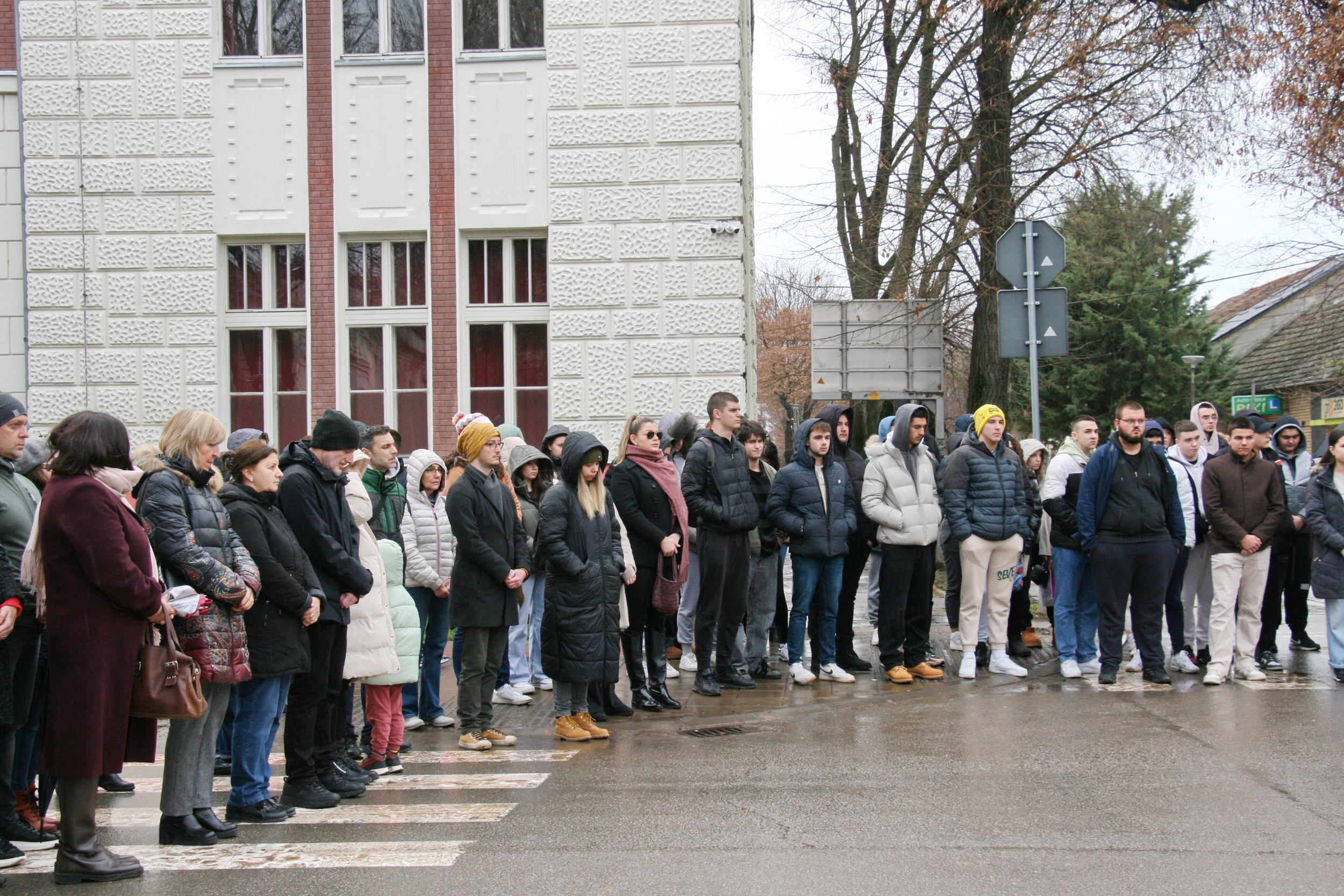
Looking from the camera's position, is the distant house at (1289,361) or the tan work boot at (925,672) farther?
the distant house at (1289,361)

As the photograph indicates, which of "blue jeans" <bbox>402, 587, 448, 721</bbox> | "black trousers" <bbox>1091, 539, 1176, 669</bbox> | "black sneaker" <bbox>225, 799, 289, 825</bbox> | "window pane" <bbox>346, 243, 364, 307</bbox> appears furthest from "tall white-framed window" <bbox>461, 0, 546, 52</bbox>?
"black sneaker" <bbox>225, 799, 289, 825</bbox>

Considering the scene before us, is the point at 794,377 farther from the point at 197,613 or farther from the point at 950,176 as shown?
the point at 197,613

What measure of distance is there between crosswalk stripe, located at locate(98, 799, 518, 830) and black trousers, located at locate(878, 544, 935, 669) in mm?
4593

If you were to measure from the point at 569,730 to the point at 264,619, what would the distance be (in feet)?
7.94

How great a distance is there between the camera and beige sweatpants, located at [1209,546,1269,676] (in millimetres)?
9414

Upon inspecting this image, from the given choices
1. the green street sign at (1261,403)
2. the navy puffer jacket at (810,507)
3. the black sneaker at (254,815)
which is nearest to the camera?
the black sneaker at (254,815)

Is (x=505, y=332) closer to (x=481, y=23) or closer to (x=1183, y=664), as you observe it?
(x=481, y=23)

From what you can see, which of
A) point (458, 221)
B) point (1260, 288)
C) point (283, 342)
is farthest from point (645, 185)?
point (1260, 288)

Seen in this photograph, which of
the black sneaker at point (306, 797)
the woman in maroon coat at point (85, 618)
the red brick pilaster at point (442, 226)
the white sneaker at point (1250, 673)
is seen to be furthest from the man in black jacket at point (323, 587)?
the red brick pilaster at point (442, 226)

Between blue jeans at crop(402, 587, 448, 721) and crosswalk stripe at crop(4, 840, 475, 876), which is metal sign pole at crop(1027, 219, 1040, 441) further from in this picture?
crosswalk stripe at crop(4, 840, 475, 876)

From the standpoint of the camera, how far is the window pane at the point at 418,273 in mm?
14359

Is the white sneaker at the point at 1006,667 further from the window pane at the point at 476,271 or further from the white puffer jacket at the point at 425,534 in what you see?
the window pane at the point at 476,271

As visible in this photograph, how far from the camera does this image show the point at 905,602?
9906 mm

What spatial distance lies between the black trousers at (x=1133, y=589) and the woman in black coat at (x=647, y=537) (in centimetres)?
329
